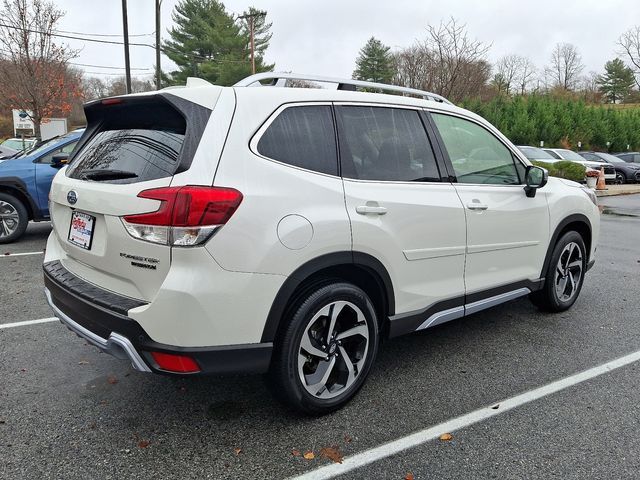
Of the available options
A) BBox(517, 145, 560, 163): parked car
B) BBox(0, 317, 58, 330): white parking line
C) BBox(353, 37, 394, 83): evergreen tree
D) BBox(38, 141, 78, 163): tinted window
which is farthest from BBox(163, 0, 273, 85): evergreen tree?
BBox(0, 317, 58, 330): white parking line

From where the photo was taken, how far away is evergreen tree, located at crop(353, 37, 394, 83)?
5122 cm

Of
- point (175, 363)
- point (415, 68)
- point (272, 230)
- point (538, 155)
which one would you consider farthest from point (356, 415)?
point (415, 68)

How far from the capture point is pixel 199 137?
96.3 inches

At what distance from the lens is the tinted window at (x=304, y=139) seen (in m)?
2.64

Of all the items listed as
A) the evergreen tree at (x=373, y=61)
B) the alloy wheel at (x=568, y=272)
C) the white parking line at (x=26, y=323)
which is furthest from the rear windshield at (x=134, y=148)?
the evergreen tree at (x=373, y=61)

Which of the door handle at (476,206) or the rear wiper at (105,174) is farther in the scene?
the door handle at (476,206)

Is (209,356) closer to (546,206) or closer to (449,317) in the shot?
(449,317)

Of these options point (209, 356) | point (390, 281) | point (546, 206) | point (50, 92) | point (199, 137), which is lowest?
point (209, 356)

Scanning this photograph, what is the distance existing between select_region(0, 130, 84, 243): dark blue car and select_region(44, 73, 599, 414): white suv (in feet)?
16.1

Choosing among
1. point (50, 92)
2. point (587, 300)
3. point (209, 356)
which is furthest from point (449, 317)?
point (50, 92)

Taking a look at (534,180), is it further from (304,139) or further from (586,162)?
(586,162)

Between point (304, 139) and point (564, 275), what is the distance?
3102 millimetres

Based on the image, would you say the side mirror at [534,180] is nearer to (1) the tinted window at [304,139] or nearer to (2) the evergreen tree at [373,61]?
(1) the tinted window at [304,139]

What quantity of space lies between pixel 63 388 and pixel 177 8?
1924 inches
